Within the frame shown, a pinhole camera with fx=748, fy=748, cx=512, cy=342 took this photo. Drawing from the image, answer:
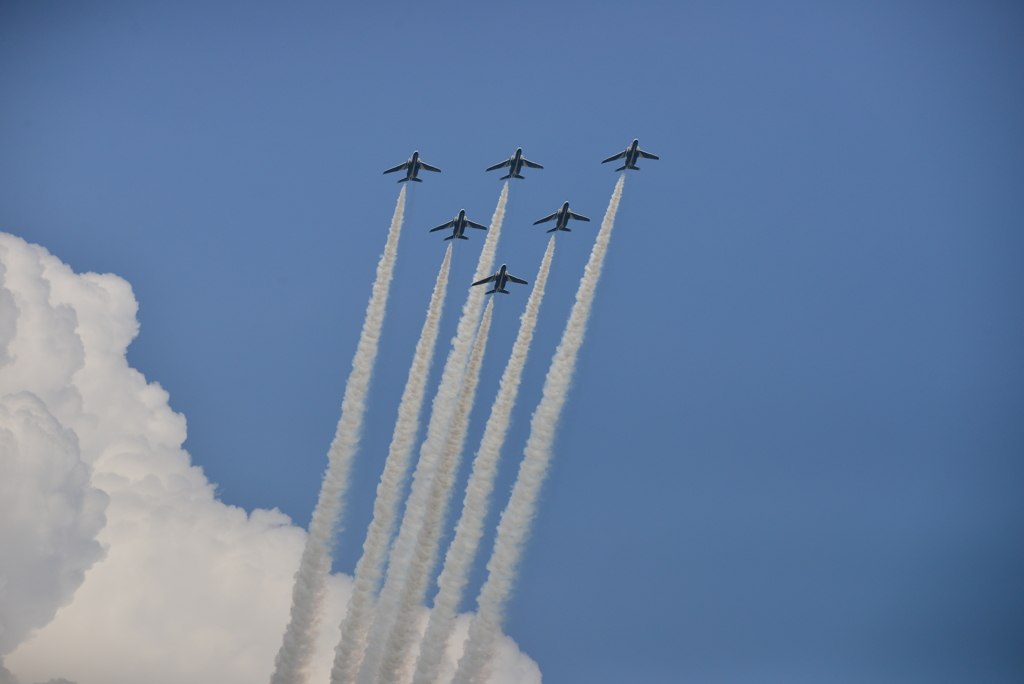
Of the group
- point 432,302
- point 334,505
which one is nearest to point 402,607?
point 334,505

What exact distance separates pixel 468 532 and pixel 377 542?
19.1ft

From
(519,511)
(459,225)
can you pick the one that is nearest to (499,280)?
(459,225)

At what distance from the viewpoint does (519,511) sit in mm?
41156

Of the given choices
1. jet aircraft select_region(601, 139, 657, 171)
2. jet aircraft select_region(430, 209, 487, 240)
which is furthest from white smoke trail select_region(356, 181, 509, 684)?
jet aircraft select_region(601, 139, 657, 171)

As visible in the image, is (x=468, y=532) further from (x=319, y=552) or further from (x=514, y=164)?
(x=514, y=164)

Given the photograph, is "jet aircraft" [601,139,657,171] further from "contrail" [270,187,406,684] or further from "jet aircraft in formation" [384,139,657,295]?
"contrail" [270,187,406,684]

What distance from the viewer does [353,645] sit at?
43688mm

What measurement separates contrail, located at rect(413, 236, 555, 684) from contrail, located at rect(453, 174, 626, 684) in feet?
4.63

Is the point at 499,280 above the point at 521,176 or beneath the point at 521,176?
beneath

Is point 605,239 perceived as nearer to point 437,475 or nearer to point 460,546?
point 437,475

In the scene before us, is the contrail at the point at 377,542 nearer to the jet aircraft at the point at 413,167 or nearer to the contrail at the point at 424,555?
the contrail at the point at 424,555

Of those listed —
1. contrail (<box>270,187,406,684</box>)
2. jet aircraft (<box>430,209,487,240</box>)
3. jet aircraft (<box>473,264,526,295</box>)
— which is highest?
jet aircraft (<box>430,209,487,240</box>)

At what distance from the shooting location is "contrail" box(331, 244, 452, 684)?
1713 inches

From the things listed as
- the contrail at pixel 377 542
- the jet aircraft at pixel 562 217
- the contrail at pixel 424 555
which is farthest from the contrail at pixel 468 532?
the jet aircraft at pixel 562 217
